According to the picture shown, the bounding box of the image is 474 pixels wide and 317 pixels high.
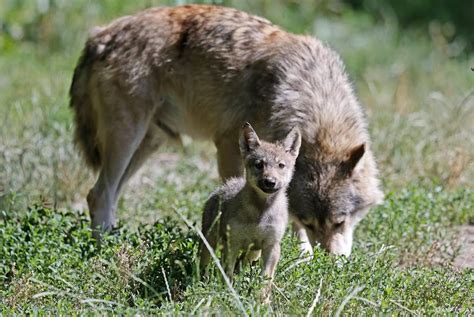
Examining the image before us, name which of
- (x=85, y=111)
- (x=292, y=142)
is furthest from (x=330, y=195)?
(x=85, y=111)

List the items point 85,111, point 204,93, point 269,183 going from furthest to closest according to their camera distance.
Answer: point 85,111, point 204,93, point 269,183

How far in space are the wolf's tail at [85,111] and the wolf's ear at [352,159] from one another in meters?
2.18

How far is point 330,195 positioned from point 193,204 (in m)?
1.87

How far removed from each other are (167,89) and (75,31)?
20.0 feet

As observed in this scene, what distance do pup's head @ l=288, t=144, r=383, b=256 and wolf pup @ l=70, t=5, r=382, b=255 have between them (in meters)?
0.03

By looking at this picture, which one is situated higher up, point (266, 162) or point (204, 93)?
point (266, 162)

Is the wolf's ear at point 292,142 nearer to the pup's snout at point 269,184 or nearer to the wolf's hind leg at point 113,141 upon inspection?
the pup's snout at point 269,184

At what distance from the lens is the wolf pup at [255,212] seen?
20.2 ft

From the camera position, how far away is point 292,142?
21.3 ft

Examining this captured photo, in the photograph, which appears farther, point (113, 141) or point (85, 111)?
point (85, 111)

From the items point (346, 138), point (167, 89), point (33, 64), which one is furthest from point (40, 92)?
point (346, 138)

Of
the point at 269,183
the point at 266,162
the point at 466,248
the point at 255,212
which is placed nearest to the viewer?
the point at 269,183

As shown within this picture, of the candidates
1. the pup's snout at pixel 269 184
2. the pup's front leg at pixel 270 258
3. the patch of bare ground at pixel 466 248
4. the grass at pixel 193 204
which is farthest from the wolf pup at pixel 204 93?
the pup's snout at pixel 269 184

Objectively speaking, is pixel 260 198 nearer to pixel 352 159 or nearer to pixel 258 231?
pixel 258 231
